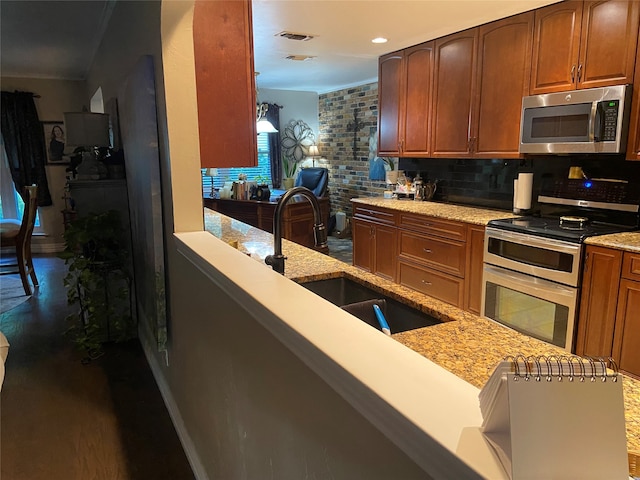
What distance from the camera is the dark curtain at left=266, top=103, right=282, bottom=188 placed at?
25.0 feet

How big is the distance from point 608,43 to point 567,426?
3115 mm

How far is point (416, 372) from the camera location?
74 cm

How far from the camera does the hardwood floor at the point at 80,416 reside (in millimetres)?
2084

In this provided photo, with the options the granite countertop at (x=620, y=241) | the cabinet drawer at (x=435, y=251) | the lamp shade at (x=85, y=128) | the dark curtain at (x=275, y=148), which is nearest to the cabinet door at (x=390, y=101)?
the cabinet drawer at (x=435, y=251)

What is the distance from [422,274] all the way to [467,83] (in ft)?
5.43

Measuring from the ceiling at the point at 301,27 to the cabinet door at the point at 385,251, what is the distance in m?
1.73

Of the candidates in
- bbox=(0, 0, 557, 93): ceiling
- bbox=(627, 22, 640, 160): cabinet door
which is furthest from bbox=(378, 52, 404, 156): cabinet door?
bbox=(627, 22, 640, 160): cabinet door

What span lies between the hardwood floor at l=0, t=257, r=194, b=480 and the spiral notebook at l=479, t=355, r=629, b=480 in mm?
1906

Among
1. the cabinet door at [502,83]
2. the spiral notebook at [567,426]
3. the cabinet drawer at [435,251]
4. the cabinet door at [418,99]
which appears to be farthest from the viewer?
the cabinet door at [418,99]

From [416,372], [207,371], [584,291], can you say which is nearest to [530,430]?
[416,372]

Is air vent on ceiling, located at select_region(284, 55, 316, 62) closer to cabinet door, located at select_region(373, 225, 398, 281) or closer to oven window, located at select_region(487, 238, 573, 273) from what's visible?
cabinet door, located at select_region(373, 225, 398, 281)

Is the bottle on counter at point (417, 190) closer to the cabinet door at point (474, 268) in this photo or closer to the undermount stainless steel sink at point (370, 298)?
the cabinet door at point (474, 268)

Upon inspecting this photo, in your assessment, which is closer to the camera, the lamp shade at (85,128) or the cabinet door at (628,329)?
the cabinet door at (628,329)

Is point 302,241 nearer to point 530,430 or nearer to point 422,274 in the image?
point 422,274
